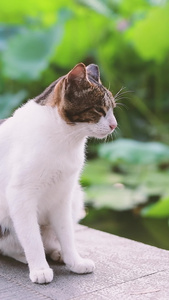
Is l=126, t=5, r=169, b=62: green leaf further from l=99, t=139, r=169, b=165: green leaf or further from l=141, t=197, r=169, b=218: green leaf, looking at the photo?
l=141, t=197, r=169, b=218: green leaf

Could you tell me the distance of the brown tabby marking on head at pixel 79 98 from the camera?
51.7 inches

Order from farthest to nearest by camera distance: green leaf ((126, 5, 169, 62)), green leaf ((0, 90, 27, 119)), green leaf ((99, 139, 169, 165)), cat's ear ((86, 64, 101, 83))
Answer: green leaf ((0, 90, 27, 119)) → green leaf ((126, 5, 169, 62)) → green leaf ((99, 139, 169, 165)) → cat's ear ((86, 64, 101, 83))

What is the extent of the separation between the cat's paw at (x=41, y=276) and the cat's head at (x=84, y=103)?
0.37 m

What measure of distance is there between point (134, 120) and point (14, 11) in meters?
1.18

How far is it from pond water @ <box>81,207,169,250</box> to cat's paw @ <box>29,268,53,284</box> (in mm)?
990

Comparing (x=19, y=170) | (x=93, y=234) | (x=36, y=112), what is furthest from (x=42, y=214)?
(x=93, y=234)

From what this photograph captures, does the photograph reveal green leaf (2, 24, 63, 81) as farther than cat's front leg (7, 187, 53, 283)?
Yes

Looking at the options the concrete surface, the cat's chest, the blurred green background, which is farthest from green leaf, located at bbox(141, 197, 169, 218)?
the cat's chest

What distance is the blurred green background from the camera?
269 centimetres

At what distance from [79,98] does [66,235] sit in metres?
0.40

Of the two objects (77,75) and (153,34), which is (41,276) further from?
(153,34)

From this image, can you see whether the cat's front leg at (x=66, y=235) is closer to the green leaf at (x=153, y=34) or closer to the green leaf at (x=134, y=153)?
the green leaf at (x=134, y=153)

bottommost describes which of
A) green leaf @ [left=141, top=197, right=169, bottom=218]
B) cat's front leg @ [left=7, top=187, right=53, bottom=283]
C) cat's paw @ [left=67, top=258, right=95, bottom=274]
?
green leaf @ [left=141, top=197, right=169, bottom=218]

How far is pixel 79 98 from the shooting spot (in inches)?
52.0
